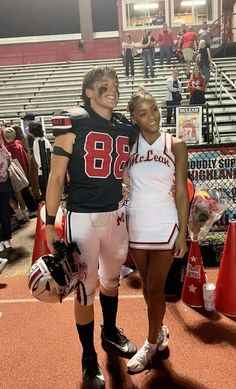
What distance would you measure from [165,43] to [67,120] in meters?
14.9

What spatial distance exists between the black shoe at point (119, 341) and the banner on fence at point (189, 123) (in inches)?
248

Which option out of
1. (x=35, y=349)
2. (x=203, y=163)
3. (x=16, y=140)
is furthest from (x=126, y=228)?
(x=16, y=140)

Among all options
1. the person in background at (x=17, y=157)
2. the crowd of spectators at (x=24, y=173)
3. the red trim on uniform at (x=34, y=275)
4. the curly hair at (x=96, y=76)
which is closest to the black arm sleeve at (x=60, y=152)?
the curly hair at (x=96, y=76)

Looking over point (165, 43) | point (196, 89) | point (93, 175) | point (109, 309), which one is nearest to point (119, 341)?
point (109, 309)

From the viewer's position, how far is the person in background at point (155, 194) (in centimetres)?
248

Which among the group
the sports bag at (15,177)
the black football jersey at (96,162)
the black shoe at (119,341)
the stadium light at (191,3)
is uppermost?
the stadium light at (191,3)

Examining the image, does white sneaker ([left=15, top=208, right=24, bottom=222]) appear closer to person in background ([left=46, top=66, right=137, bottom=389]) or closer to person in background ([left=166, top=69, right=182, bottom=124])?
person in background ([left=46, top=66, right=137, bottom=389])

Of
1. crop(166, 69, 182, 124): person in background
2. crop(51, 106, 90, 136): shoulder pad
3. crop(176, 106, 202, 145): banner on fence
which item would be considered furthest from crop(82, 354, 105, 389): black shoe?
crop(166, 69, 182, 124): person in background

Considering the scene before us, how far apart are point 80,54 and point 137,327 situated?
18398 mm

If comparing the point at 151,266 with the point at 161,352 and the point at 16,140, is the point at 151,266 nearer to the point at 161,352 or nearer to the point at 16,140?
the point at 161,352

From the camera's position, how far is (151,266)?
2.57 metres

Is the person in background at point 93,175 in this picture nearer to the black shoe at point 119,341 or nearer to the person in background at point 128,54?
the black shoe at point 119,341

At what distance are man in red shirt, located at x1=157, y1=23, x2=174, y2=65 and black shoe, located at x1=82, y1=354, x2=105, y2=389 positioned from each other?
14.5 metres

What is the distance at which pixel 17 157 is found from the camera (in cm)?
636
